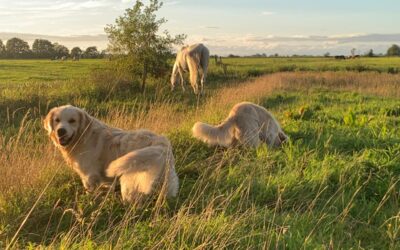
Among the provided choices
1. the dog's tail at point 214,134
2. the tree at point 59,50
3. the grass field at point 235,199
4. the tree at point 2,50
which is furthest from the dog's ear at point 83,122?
the tree at point 59,50

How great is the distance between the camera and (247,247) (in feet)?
12.6

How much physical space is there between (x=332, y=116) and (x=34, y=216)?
27.3 feet

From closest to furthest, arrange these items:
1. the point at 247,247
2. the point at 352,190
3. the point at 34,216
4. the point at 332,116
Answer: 1. the point at 247,247
2. the point at 34,216
3. the point at 352,190
4. the point at 332,116

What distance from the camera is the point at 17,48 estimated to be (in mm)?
Answer: 96938

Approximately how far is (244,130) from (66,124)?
3283mm

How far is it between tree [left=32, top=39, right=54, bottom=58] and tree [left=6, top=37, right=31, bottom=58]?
206 cm

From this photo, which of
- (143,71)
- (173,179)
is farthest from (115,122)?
(143,71)

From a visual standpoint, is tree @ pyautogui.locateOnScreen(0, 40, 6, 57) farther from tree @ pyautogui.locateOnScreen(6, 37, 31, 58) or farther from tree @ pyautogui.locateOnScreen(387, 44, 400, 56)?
tree @ pyautogui.locateOnScreen(387, 44, 400, 56)

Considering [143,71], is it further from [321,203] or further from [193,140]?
[321,203]

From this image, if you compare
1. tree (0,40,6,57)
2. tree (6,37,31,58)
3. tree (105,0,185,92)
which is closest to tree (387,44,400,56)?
tree (6,37,31,58)

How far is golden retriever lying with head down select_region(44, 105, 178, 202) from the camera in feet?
17.0

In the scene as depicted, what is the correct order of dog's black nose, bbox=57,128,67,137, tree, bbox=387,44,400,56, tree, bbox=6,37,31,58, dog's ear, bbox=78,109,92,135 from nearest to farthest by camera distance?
dog's black nose, bbox=57,128,67,137 → dog's ear, bbox=78,109,92,135 → tree, bbox=6,37,31,58 → tree, bbox=387,44,400,56

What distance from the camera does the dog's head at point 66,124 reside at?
579 cm

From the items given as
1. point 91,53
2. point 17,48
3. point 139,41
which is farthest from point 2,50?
point 139,41
